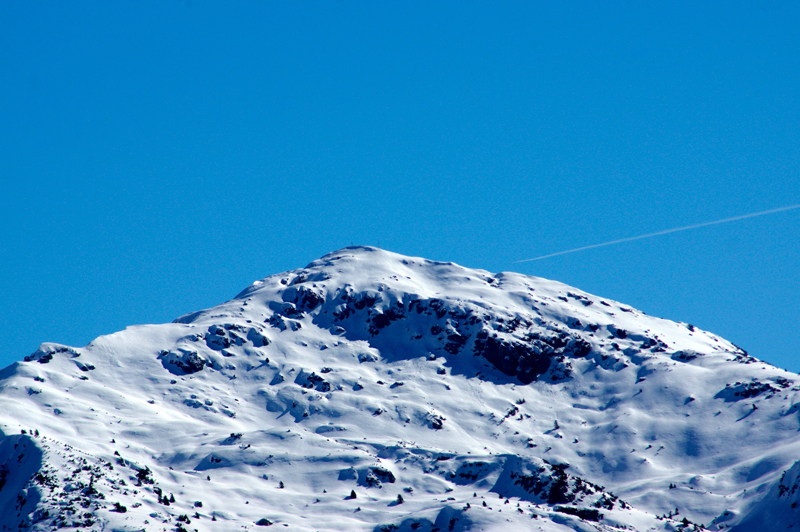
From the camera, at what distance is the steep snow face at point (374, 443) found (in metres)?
127

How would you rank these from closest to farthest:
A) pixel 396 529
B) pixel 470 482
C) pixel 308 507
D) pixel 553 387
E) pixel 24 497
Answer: pixel 24 497
pixel 396 529
pixel 308 507
pixel 470 482
pixel 553 387

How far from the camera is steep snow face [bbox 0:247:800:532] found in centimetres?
12688

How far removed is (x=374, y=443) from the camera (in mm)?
160500

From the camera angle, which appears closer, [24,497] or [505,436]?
[24,497]

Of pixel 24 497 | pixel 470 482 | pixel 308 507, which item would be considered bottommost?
pixel 24 497

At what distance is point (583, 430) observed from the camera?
584ft

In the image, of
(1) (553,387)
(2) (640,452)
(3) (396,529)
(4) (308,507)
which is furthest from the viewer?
(1) (553,387)

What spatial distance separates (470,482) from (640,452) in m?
38.4

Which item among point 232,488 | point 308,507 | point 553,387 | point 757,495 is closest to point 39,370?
point 232,488

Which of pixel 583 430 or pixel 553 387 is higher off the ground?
pixel 553 387

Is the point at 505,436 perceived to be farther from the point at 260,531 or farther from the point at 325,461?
the point at 260,531

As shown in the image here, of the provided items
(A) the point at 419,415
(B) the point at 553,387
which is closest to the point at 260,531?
(A) the point at 419,415

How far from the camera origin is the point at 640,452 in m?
167

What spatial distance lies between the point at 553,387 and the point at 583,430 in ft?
66.3
